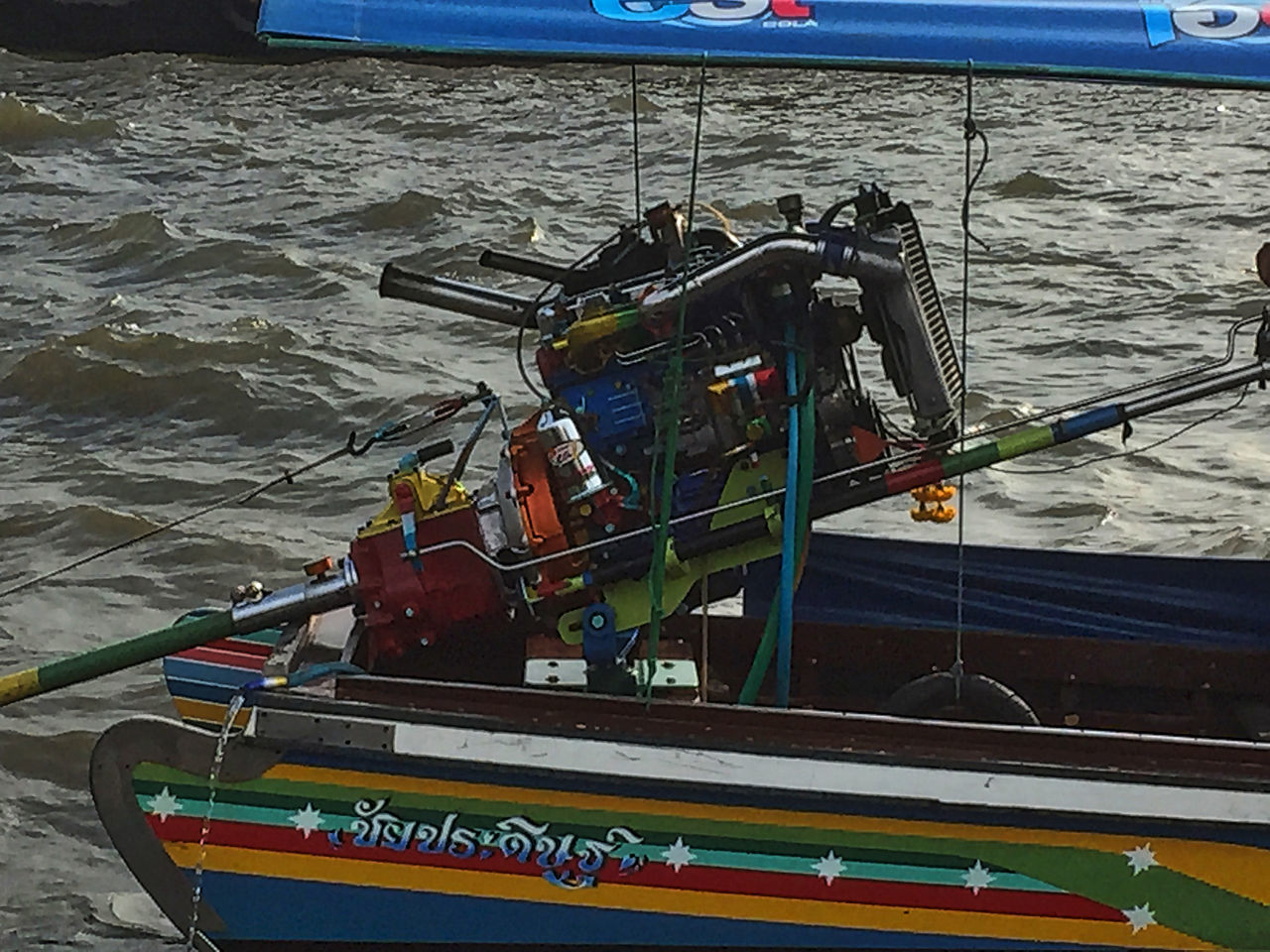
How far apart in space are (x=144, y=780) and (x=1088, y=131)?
1156 centimetres

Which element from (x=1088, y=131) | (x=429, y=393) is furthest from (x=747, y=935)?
(x=1088, y=131)

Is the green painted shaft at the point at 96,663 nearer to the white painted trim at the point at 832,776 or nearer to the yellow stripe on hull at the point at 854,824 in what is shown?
the yellow stripe on hull at the point at 854,824

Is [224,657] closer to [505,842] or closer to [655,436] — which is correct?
[505,842]

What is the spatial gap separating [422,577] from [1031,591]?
1929 mm

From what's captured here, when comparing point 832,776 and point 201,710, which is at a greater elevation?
point 832,776

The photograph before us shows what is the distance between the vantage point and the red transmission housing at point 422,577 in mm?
4891

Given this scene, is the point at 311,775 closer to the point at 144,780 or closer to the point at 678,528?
the point at 144,780

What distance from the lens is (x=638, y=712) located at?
178 inches

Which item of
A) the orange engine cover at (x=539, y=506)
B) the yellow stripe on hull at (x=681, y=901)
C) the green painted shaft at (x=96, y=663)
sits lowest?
the yellow stripe on hull at (x=681, y=901)

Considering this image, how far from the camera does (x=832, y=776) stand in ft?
14.3

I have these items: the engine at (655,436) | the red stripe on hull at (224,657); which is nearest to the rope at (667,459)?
the engine at (655,436)

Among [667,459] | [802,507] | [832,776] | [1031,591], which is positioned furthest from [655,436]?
[1031,591]

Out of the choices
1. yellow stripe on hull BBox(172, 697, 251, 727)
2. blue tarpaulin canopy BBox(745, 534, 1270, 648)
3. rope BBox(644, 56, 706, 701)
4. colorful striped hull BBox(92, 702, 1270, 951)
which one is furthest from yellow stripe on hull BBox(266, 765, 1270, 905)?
blue tarpaulin canopy BBox(745, 534, 1270, 648)

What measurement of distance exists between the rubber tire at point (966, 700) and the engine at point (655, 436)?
57 centimetres
